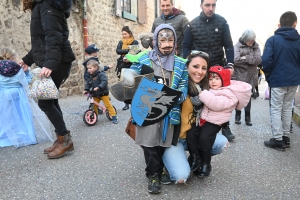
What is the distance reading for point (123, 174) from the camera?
111 inches

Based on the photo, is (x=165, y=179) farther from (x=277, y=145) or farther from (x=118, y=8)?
(x=118, y=8)

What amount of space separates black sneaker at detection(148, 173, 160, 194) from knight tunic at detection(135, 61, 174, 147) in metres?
0.31

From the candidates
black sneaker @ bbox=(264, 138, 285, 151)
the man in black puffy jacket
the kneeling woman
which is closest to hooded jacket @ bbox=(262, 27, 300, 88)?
the man in black puffy jacket

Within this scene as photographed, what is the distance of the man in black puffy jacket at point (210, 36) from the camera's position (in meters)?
3.45

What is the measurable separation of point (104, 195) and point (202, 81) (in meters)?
1.36

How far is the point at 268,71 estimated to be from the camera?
3.66m

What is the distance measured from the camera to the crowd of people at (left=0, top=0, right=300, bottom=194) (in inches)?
95.3

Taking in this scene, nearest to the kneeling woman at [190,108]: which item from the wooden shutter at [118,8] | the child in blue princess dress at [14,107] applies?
A: the child in blue princess dress at [14,107]

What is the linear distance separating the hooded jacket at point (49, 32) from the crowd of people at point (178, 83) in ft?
0.03

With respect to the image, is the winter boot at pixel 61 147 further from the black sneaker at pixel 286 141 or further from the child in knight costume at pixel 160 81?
the black sneaker at pixel 286 141

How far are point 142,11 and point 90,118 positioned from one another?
8.24 m

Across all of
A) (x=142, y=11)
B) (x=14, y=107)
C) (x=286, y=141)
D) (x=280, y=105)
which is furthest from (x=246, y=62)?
(x=142, y=11)

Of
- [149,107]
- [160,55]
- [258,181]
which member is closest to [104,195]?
[149,107]

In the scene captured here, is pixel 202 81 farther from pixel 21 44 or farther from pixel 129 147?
pixel 21 44
